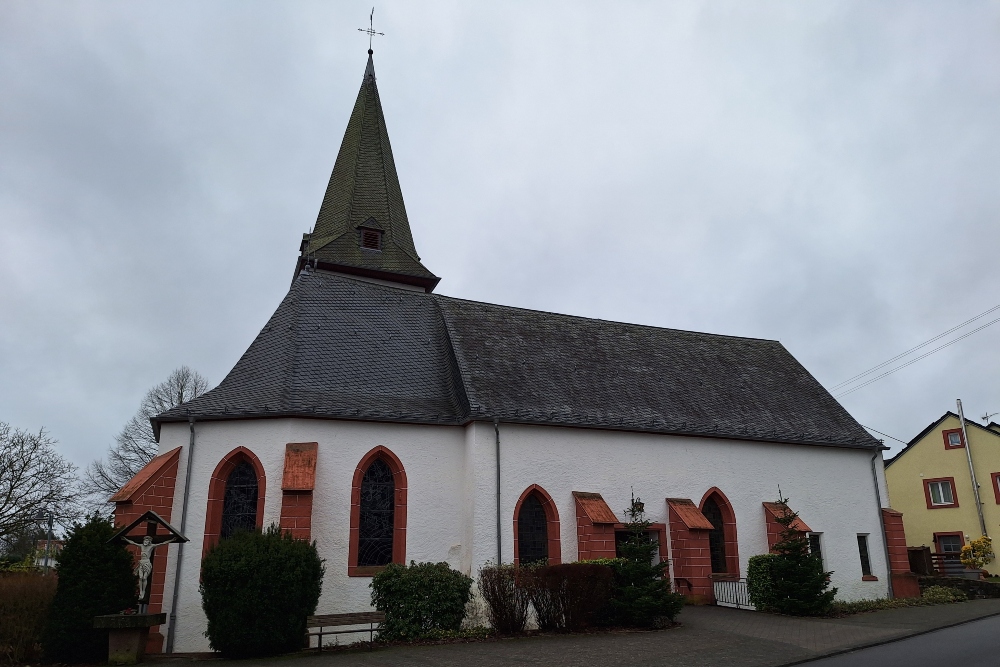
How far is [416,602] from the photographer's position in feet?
47.3

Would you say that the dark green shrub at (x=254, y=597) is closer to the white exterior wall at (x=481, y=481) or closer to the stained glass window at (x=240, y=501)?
the white exterior wall at (x=481, y=481)

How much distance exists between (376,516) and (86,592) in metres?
6.06

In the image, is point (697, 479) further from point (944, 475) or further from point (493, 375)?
point (944, 475)

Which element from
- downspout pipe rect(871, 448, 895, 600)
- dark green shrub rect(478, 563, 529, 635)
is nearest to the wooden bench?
dark green shrub rect(478, 563, 529, 635)

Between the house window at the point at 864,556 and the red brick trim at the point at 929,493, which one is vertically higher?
the red brick trim at the point at 929,493

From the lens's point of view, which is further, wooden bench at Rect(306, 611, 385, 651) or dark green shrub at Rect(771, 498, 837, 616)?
dark green shrub at Rect(771, 498, 837, 616)

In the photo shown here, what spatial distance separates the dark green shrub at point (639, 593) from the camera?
1493cm

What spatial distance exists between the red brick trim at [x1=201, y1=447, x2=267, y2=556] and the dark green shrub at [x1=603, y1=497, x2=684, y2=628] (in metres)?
7.88

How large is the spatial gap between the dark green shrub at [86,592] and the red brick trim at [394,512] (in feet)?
14.9

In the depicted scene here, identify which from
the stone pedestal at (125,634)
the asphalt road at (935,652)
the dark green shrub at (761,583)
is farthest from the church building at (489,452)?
the asphalt road at (935,652)

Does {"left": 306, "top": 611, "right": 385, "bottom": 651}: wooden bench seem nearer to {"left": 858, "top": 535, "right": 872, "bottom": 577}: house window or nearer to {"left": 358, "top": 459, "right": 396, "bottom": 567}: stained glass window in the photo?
{"left": 358, "top": 459, "right": 396, "bottom": 567}: stained glass window

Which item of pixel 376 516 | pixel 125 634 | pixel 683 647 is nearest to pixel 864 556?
pixel 683 647

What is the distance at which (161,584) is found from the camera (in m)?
15.1

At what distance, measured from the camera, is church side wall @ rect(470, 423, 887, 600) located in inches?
691
